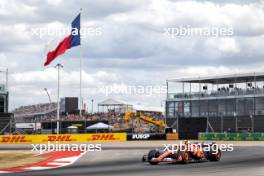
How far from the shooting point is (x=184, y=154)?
23.5 m

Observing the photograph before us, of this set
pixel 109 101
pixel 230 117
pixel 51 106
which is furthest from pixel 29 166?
pixel 51 106

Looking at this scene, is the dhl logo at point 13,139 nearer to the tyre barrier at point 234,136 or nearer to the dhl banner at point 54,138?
the dhl banner at point 54,138

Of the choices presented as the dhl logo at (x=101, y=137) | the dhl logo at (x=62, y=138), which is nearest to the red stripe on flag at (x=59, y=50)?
the dhl logo at (x=62, y=138)

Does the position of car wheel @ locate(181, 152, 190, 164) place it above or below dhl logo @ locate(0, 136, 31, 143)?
above

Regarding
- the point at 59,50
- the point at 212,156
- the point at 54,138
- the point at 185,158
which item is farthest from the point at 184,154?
the point at 54,138

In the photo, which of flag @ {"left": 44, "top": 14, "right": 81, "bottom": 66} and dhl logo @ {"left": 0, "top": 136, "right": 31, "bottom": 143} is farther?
dhl logo @ {"left": 0, "top": 136, "right": 31, "bottom": 143}

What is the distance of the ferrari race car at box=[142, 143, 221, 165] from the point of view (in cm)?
2341

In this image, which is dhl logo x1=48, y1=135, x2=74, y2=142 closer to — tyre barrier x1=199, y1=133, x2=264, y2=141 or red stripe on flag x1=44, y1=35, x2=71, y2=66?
red stripe on flag x1=44, y1=35, x2=71, y2=66

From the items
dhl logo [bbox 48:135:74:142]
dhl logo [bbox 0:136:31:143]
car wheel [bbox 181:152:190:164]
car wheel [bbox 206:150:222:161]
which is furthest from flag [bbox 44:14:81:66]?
car wheel [bbox 181:152:190:164]

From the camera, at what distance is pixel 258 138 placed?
183 feet

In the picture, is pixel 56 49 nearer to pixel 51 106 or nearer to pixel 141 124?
pixel 141 124

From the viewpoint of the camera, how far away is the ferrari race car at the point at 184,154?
2341cm

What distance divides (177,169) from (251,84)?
55.7 m

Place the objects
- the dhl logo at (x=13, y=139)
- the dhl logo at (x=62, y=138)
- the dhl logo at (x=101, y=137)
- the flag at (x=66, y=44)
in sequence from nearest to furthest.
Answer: the flag at (x=66, y=44), the dhl logo at (x=62, y=138), the dhl logo at (x=13, y=139), the dhl logo at (x=101, y=137)
